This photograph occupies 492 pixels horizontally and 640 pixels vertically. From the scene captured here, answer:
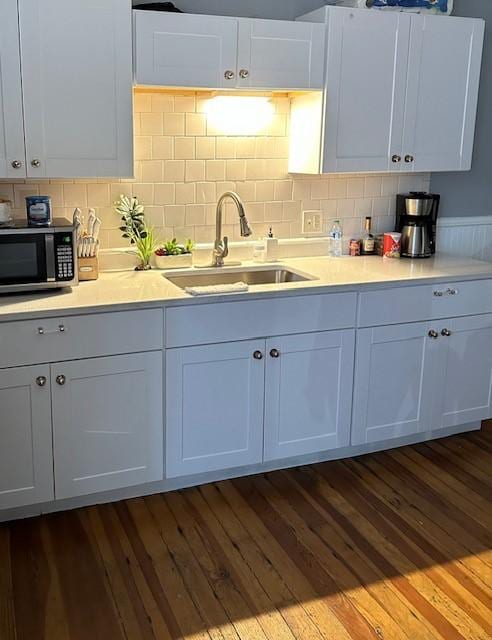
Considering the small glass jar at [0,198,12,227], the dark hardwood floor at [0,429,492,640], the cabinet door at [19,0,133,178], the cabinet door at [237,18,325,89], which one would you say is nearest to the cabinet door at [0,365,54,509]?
the dark hardwood floor at [0,429,492,640]

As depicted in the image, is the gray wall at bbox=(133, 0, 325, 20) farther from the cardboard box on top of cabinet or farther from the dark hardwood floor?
the dark hardwood floor

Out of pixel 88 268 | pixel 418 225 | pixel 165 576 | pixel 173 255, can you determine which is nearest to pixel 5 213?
pixel 88 268

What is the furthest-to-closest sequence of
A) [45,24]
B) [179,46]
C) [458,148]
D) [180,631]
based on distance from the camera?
1. [458,148]
2. [179,46]
3. [45,24]
4. [180,631]

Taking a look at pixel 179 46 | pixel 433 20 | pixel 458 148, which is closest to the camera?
pixel 179 46

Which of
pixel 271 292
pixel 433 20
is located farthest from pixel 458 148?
pixel 271 292

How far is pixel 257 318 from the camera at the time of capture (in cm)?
298

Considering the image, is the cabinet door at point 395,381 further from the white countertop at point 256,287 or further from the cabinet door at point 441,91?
the cabinet door at point 441,91

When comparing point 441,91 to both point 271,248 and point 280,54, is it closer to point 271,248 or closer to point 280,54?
point 280,54

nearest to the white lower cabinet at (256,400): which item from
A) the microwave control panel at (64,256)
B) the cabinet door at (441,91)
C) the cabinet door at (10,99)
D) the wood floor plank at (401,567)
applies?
the wood floor plank at (401,567)

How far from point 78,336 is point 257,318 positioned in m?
0.74

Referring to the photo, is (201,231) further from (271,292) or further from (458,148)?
(458,148)

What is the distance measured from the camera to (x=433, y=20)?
334 centimetres

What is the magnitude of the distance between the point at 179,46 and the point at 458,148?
59.5 inches

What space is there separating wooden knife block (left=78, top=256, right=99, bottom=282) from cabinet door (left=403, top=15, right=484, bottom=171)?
5.12 feet
